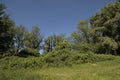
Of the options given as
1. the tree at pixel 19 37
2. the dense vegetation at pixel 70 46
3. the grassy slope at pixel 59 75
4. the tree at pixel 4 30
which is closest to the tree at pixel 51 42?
the dense vegetation at pixel 70 46

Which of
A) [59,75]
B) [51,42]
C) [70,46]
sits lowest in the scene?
[59,75]

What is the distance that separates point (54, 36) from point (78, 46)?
1560 centimetres

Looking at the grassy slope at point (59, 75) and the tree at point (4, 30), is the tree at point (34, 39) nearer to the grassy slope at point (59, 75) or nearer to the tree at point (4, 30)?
the tree at point (4, 30)

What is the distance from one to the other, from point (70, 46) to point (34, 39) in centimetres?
2407

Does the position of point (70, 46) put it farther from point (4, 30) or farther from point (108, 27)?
point (4, 30)

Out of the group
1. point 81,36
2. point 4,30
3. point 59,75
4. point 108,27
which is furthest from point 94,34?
point 59,75

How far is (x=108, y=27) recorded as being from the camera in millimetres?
36781

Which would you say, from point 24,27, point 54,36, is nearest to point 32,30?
point 24,27

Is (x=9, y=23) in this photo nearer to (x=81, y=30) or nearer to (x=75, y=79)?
(x=81, y=30)

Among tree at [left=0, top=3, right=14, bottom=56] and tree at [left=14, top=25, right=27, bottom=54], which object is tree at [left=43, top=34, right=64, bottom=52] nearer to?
tree at [left=14, top=25, right=27, bottom=54]

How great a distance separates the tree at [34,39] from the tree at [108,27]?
2058cm

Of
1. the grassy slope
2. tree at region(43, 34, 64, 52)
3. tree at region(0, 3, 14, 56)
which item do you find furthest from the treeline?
the grassy slope

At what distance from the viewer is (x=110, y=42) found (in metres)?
34.7

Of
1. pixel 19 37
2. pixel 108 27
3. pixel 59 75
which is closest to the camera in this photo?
pixel 59 75
